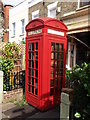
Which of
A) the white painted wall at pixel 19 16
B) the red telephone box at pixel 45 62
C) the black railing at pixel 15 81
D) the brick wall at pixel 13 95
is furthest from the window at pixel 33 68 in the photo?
the white painted wall at pixel 19 16

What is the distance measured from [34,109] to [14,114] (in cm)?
70

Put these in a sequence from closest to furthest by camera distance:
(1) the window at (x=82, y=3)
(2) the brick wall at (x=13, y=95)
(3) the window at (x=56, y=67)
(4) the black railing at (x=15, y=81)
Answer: (3) the window at (x=56, y=67), (2) the brick wall at (x=13, y=95), (4) the black railing at (x=15, y=81), (1) the window at (x=82, y=3)

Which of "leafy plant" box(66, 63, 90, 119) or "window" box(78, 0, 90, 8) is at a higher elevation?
"window" box(78, 0, 90, 8)

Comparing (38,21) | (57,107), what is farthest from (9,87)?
(38,21)

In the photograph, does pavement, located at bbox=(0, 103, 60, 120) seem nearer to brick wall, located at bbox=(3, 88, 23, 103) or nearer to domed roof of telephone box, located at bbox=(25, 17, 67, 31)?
brick wall, located at bbox=(3, 88, 23, 103)

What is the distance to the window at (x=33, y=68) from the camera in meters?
4.71

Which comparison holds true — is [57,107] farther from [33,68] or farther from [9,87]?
[9,87]

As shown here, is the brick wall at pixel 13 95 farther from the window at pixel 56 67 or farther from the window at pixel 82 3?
the window at pixel 82 3

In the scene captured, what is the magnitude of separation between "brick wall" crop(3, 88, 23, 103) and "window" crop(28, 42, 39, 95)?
0.65m

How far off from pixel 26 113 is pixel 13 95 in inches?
51.2

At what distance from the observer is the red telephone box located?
14.1 ft

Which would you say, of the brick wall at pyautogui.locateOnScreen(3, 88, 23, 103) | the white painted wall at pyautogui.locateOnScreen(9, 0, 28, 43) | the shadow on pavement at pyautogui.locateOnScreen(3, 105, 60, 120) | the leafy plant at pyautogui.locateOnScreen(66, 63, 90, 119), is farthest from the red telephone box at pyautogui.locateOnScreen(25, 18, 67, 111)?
the white painted wall at pyautogui.locateOnScreen(9, 0, 28, 43)

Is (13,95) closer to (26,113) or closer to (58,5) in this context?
(26,113)

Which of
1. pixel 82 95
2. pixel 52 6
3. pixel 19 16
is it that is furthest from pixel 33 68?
pixel 19 16
